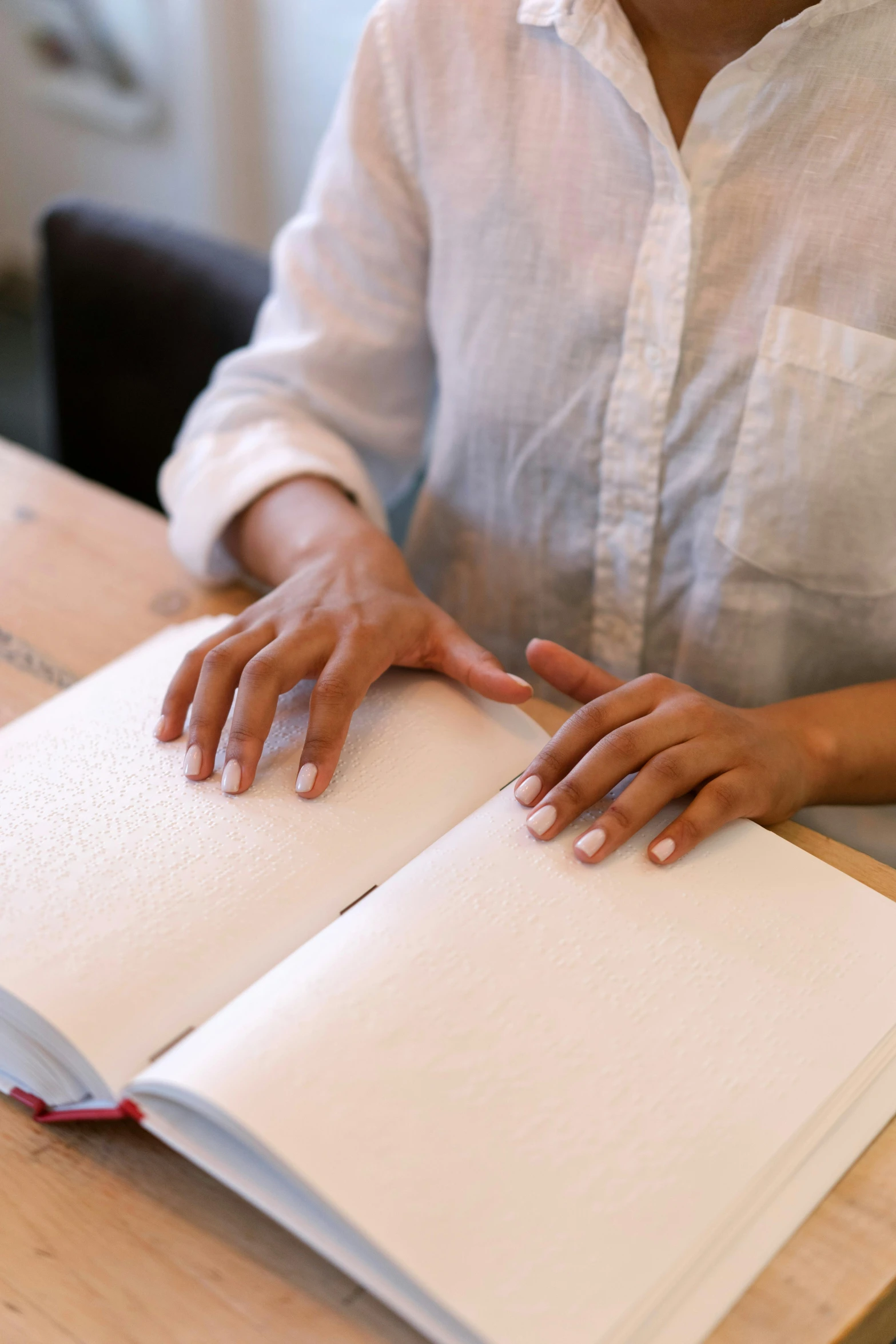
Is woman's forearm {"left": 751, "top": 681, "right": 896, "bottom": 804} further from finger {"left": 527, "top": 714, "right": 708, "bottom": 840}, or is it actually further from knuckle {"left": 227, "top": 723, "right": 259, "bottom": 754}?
knuckle {"left": 227, "top": 723, "right": 259, "bottom": 754}

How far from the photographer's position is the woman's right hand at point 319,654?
593mm

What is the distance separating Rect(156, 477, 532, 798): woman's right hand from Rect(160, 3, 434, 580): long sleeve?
3.4 inches

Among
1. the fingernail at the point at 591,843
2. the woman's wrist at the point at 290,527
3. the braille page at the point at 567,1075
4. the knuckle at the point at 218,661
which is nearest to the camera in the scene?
the braille page at the point at 567,1075

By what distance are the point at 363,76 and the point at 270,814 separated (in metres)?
0.56

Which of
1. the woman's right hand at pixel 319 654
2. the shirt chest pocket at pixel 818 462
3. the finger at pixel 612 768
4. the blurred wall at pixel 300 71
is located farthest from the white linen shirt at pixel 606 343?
the blurred wall at pixel 300 71

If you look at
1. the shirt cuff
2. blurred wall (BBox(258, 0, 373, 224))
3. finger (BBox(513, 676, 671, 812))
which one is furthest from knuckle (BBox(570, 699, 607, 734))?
blurred wall (BBox(258, 0, 373, 224))

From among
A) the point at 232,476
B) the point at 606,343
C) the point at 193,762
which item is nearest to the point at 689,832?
the point at 193,762

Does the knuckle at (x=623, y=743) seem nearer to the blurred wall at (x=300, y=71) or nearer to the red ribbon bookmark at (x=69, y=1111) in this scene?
the red ribbon bookmark at (x=69, y=1111)

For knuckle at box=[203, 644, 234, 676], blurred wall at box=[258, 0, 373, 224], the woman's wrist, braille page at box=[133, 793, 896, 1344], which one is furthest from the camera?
blurred wall at box=[258, 0, 373, 224]

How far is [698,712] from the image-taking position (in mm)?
612

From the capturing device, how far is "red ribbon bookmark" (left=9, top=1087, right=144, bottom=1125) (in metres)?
0.45

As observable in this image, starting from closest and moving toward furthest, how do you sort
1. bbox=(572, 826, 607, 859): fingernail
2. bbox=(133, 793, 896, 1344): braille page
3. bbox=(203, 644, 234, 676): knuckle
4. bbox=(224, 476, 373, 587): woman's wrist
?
1. bbox=(133, 793, 896, 1344): braille page
2. bbox=(572, 826, 607, 859): fingernail
3. bbox=(203, 644, 234, 676): knuckle
4. bbox=(224, 476, 373, 587): woman's wrist

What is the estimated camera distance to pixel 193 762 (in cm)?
58

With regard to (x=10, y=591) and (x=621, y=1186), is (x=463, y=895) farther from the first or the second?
(x=10, y=591)
